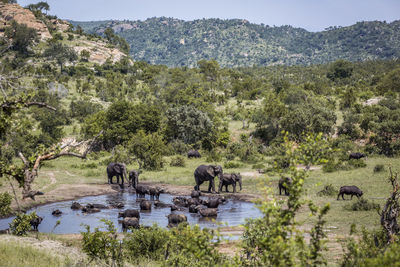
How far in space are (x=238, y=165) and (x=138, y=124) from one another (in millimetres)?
13828

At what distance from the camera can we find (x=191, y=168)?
3216 cm

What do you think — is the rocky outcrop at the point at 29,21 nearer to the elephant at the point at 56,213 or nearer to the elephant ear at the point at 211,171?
the elephant ear at the point at 211,171

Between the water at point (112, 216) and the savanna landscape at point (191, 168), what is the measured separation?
0.55 ft

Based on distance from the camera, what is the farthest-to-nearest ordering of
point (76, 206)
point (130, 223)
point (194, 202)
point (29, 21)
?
point (29, 21), point (194, 202), point (76, 206), point (130, 223)

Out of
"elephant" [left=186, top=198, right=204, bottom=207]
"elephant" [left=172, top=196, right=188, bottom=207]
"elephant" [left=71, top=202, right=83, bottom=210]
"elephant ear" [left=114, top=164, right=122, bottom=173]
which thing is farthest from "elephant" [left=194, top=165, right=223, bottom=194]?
"elephant" [left=71, top=202, right=83, bottom=210]

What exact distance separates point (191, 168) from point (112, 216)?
14127 mm

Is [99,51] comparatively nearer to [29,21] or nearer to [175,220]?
[29,21]

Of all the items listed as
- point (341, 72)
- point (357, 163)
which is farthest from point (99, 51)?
point (357, 163)

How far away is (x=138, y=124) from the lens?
40719 millimetres

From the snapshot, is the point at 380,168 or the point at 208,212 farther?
the point at 380,168

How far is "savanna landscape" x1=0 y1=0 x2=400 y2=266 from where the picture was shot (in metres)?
7.58

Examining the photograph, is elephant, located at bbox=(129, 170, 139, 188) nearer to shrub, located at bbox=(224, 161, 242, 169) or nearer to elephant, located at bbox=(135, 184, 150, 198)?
elephant, located at bbox=(135, 184, 150, 198)

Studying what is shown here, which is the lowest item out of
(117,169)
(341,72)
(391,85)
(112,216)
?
(112,216)

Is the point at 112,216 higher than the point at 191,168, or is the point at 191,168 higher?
the point at 191,168
